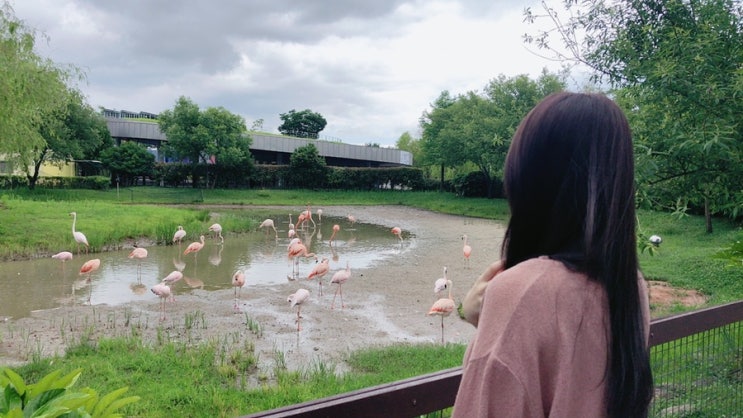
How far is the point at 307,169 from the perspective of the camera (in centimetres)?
4053

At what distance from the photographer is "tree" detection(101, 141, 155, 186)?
3731 cm

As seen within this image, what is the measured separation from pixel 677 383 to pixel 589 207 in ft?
8.48

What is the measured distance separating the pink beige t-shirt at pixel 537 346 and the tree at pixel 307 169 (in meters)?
39.4

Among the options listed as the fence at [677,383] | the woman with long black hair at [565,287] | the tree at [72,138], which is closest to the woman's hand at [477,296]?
the woman with long black hair at [565,287]

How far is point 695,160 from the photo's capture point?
3941 millimetres

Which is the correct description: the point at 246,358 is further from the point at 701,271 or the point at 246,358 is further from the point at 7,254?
the point at 7,254

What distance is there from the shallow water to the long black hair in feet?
29.7

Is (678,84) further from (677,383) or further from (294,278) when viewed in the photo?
(294,278)

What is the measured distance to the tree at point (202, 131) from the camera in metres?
32.7

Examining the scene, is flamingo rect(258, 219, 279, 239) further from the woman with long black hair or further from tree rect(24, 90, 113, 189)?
the woman with long black hair

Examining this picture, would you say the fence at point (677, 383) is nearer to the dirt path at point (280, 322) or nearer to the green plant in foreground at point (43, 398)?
the green plant in foreground at point (43, 398)

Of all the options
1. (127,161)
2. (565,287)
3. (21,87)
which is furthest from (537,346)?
(127,161)

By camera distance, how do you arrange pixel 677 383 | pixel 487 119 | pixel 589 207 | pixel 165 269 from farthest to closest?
1. pixel 487 119
2. pixel 165 269
3. pixel 677 383
4. pixel 589 207

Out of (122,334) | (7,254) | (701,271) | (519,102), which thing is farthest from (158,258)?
(519,102)
